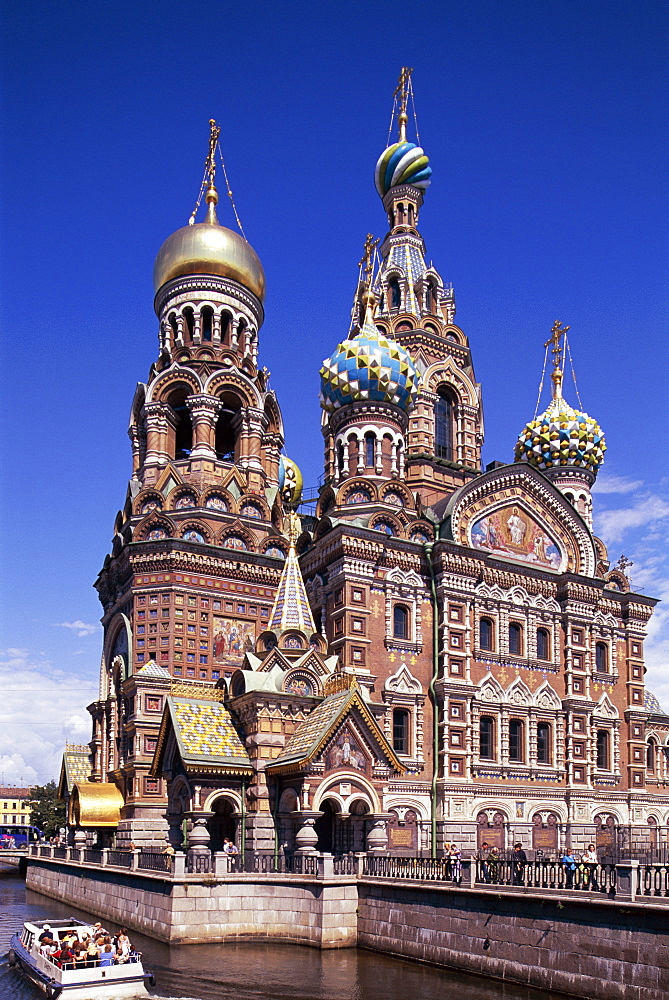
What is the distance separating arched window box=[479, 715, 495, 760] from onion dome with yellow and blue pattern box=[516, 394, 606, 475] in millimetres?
13074

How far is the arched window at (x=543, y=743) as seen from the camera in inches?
1341

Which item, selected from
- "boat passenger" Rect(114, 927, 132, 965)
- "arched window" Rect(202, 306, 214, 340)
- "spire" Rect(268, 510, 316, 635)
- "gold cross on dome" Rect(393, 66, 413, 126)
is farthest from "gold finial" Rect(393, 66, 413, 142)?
"boat passenger" Rect(114, 927, 132, 965)

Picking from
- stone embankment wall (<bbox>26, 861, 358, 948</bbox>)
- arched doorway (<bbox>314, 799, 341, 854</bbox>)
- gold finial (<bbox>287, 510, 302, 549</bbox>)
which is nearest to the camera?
stone embankment wall (<bbox>26, 861, 358, 948</bbox>)

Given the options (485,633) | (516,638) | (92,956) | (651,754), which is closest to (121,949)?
(92,956)

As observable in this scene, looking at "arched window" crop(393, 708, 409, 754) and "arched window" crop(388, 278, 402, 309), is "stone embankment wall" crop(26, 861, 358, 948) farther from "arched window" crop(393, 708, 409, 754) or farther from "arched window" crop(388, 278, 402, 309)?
"arched window" crop(388, 278, 402, 309)

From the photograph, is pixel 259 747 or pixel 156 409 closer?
pixel 259 747

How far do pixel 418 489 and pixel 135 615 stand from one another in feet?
39.6

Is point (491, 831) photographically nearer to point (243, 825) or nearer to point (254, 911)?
point (243, 825)

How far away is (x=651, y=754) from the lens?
39.6 metres

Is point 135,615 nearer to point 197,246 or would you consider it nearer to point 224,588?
point 224,588

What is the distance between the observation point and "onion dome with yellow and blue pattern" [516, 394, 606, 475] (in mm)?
41312

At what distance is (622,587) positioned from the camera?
3850 cm

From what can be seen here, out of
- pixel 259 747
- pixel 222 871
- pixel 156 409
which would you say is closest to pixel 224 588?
pixel 156 409

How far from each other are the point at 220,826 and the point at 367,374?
687 inches
